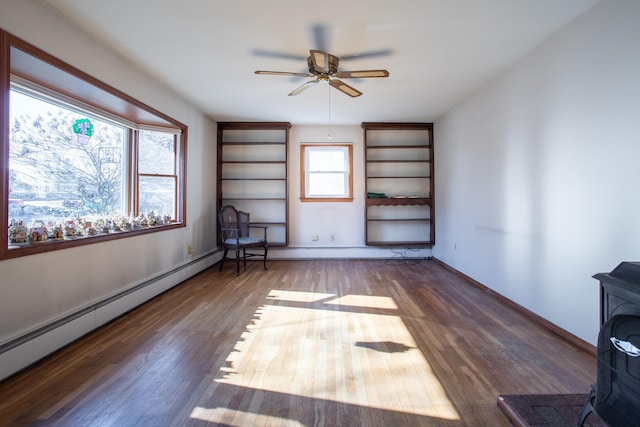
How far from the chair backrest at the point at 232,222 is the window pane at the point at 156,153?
101 cm

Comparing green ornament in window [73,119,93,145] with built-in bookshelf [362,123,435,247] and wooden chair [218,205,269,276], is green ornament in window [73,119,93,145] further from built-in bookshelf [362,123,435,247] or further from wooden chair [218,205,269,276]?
built-in bookshelf [362,123,435,247]

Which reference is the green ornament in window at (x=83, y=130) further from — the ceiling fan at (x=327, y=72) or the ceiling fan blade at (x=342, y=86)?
the ceiling fan blade at (x=342, y=86)

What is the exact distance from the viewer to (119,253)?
9.16ft

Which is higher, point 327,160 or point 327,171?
point 327,160

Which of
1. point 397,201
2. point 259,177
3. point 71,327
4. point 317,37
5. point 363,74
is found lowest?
point 71,327

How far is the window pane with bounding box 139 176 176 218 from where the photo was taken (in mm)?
3562

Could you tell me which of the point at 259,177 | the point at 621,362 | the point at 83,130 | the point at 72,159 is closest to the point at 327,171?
the point at 259,177

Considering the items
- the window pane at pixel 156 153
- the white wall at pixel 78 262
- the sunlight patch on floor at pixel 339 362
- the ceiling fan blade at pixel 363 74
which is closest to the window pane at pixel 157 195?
the window pane at pixel 156 153

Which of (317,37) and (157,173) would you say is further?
(157,173)

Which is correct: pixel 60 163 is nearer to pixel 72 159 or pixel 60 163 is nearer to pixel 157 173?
pixel 72 159

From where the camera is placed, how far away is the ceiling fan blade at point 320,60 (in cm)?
238

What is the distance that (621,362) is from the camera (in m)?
1.11

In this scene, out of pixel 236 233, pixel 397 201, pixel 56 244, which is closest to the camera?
pixel 56 244

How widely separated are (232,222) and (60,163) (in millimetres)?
2418
